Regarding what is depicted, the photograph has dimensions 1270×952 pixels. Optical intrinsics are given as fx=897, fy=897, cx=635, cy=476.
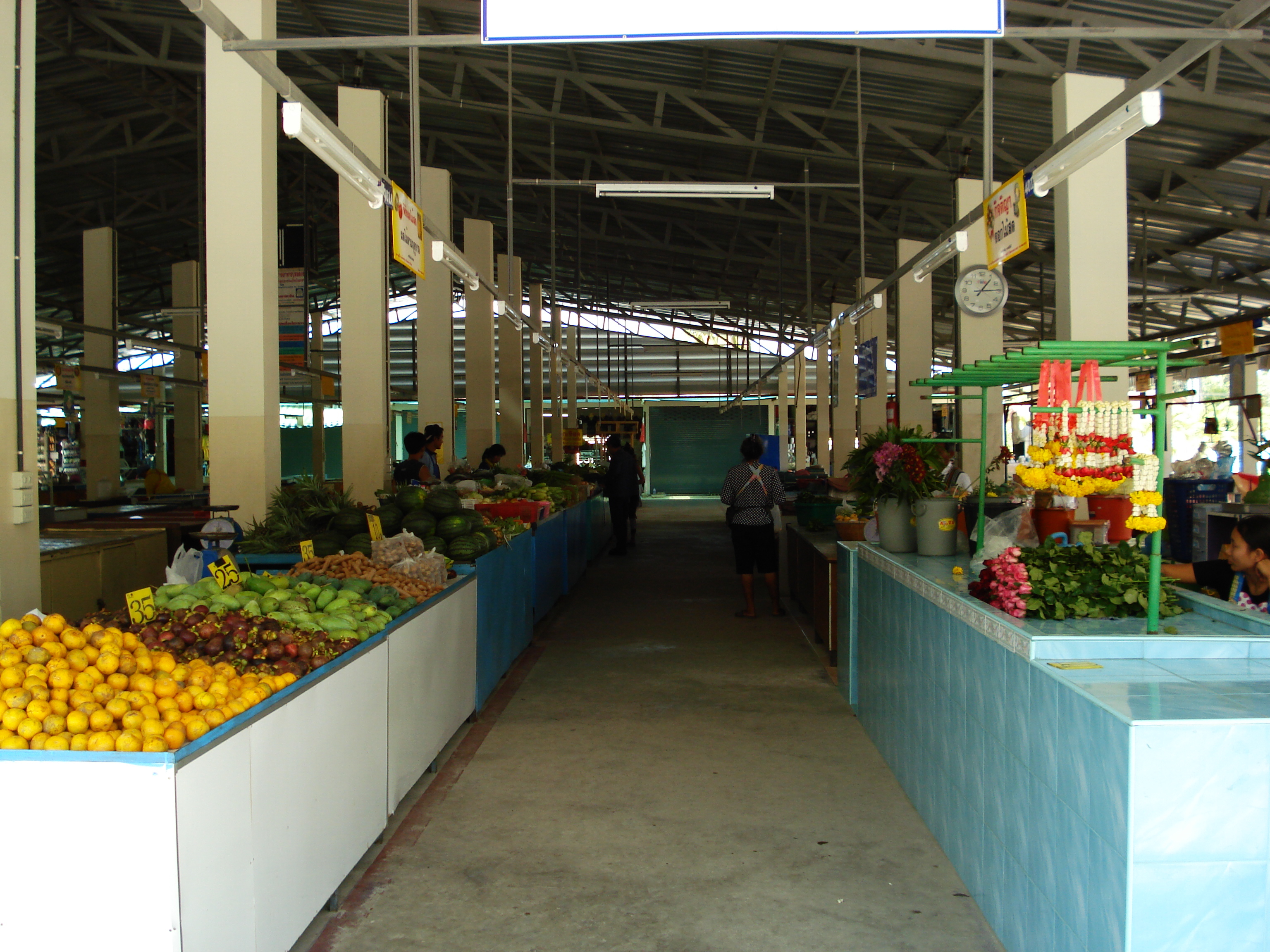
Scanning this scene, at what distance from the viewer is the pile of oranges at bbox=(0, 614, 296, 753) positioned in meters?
2.12

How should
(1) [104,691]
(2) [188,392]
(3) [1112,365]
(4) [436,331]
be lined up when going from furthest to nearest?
(2) [188,392], (4) [436,331], (3) [1112,365], (1) [104,691]

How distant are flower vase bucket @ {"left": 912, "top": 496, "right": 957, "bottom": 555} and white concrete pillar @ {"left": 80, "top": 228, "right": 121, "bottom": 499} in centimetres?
1118

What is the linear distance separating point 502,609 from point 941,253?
13.2 ft

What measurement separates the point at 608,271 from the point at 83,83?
1169cm

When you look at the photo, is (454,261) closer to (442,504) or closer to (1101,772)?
(442,504)

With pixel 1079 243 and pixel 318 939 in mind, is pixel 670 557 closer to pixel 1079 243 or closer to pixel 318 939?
pixel 1079 243

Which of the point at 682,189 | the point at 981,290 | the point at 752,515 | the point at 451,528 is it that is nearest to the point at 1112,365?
the point at 451,528

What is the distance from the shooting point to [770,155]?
11.6m

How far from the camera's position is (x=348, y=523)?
5.72 metres

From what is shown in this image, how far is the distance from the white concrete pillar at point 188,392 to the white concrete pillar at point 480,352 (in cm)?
373

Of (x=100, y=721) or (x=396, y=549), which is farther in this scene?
(x=396, y=549)

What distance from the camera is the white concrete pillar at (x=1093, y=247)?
674 centimetres

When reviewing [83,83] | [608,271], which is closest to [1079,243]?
[83,83]

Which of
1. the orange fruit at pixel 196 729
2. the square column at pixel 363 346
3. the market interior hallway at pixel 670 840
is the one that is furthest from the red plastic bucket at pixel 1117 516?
the square column at pixel 363 346
